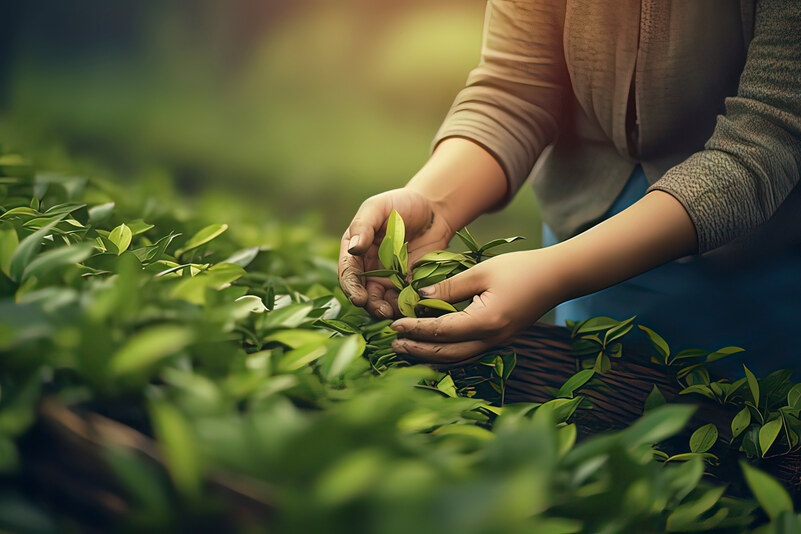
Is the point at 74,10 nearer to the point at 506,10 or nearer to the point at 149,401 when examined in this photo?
the point at 506,10

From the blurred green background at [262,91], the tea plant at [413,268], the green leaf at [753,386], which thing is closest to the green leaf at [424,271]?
the tea plant at [413,268]

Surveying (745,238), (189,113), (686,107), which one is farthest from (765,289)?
(189,113)

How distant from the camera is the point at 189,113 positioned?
171cm

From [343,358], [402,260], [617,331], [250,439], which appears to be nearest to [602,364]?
[617,331]

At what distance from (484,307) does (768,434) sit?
275 mm

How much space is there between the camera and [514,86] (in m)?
0.80

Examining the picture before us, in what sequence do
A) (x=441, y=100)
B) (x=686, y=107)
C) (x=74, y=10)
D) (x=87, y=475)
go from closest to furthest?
(x=87, y=475)
(x=686, y=107)
(x=441, y=100)
(x=74, y=10)

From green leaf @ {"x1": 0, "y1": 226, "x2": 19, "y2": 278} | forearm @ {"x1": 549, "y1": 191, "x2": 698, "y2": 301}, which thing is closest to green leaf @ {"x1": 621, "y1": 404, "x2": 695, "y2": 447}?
forearm @ {"x1": 549, "y1": 191, "x2": 698, "y2": 301}

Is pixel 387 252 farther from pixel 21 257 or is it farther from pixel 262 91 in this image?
pixel 262 91

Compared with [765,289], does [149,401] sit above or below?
above

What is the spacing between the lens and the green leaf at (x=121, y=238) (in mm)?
502

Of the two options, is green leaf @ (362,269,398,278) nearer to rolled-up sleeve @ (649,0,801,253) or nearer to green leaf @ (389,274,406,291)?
green leaf @ (389,274,406,291)

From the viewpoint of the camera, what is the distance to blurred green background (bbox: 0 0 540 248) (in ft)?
5.33

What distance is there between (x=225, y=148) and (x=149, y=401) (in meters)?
1.52
